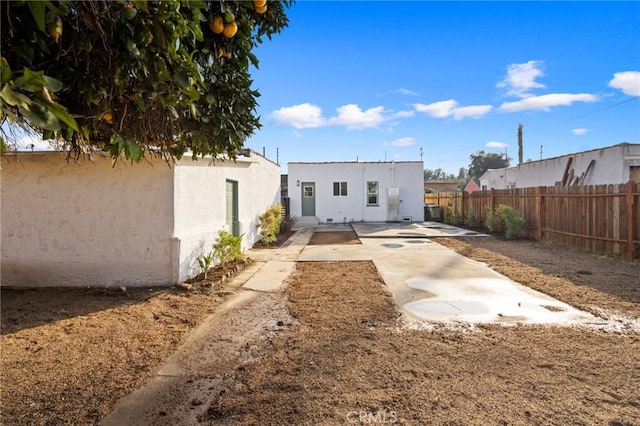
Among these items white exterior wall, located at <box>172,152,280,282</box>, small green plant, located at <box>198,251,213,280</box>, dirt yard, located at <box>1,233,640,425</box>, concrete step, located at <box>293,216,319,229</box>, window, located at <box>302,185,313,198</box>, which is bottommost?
dirt yard, located at <box>1,233,640,425</box>

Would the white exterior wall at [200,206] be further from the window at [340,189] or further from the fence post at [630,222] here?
the window at [340,189]

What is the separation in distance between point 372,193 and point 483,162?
157 ft

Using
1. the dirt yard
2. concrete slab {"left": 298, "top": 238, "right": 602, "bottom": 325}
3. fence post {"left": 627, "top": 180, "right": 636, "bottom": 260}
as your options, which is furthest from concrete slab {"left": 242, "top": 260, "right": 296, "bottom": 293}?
fence post {"left": 627, "top": 180, "right": 636, "bottom": 260}

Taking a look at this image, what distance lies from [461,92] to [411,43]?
9503 mm

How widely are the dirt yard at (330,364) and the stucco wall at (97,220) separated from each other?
587mm

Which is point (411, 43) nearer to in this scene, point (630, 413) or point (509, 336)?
point (509, 336)

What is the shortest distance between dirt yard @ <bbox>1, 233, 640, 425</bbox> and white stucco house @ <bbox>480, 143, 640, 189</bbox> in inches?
395

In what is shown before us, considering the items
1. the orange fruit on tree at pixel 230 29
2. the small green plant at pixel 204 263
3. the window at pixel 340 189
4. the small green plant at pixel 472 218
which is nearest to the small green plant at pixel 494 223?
the small green plant at pixel 472 218

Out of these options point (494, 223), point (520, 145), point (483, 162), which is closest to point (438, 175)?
point (483, 162)

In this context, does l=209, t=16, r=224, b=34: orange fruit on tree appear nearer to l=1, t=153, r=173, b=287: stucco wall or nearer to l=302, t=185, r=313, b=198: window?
l=1, t=153, r=173, b=287: stucco wall

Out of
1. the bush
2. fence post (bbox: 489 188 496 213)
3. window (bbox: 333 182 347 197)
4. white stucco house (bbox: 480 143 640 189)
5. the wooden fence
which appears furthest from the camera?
window (bbox: 333 182 347 197)

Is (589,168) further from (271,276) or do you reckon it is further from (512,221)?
(271,276)

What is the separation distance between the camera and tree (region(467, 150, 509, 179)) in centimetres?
5969

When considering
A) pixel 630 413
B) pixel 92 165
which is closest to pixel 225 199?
pixel 92 165
